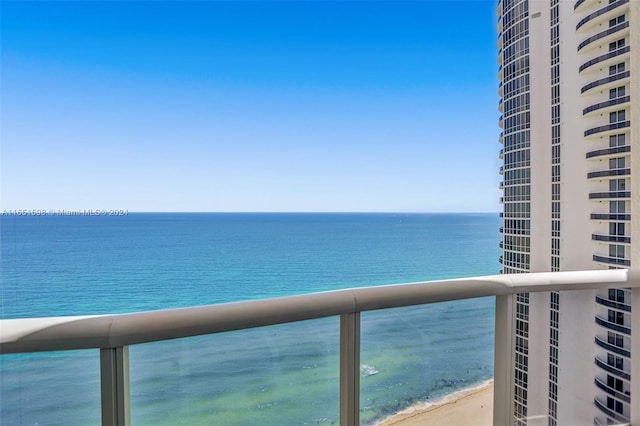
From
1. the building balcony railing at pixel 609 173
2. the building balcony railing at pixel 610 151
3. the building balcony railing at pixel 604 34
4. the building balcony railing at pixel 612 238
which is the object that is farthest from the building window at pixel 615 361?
the building balcony railing at pixel 604 34

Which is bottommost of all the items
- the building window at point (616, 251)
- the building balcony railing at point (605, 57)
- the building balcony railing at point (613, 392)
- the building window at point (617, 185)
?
the building balcony railing at point (613, 392)

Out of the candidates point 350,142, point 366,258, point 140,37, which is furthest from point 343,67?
point 366,258

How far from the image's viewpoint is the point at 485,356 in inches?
51.9

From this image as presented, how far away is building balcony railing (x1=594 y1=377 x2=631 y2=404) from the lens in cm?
145

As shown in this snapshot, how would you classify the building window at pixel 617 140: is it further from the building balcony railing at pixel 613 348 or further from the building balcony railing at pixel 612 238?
the building balcony railing at pixel 613 348

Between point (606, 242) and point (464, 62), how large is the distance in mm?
8440

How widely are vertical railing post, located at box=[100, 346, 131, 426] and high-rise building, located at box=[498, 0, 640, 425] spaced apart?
1187mm

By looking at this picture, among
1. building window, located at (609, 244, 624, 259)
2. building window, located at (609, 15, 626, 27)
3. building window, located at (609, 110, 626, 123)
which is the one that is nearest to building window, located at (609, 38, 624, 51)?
building window, located at (609, 15, 626, 27)

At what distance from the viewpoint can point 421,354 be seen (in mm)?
1211

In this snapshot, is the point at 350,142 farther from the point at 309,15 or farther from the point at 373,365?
the point at 373,365

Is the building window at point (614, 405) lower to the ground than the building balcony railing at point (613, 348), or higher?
lower

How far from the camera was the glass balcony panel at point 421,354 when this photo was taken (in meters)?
1.13

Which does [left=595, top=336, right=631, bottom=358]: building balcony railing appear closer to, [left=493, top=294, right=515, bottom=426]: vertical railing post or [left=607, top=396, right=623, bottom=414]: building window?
[left=607, top=396, right=623, bottom=414]: building window

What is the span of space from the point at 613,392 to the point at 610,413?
0.08 meters
